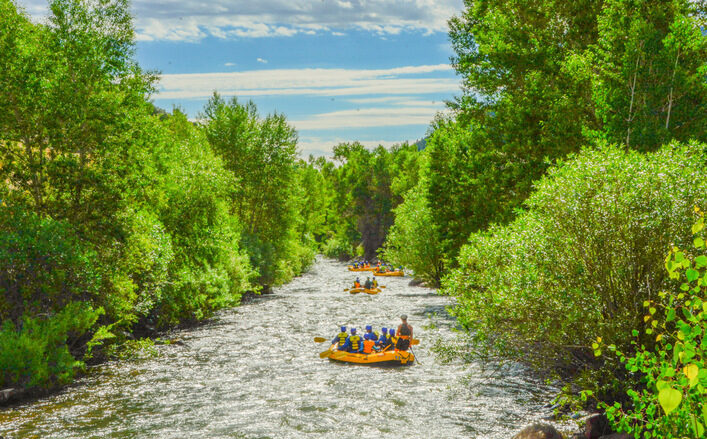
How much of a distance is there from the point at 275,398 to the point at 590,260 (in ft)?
31.7

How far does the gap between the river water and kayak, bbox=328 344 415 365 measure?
1.05ft

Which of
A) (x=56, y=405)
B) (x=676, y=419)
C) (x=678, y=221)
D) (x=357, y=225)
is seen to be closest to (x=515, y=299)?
(x=678, y=221)

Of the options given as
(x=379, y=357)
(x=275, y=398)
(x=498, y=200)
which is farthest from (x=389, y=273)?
(x=275, y=398)

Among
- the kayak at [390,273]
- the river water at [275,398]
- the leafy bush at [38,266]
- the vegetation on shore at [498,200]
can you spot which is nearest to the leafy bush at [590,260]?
the vegetation on shore at [498,200]

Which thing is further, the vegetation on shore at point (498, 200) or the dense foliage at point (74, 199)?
the dense foliage at point (74, 199)

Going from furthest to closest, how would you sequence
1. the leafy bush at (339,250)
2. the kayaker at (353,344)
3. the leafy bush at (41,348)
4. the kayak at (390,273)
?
the leafy bush at (339,250) → the kayak at (390,273) → the kayaker at (353,344) → the leafy bush at (41,348)

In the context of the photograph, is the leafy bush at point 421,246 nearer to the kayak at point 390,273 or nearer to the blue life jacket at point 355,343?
the kayak at point 390,273

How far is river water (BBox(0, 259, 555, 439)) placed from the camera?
43.5 feet

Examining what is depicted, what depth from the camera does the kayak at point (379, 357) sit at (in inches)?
776

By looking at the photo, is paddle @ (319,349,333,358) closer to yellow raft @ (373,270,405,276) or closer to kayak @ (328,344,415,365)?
kayak @ (328,344,415,365)

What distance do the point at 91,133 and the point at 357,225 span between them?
7034 centimetres

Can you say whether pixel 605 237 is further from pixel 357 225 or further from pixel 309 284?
pixel 357 225

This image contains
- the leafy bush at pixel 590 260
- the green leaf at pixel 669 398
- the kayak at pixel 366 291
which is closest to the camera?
the green leaf at pixel 669 398

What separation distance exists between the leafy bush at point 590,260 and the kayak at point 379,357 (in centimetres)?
696
